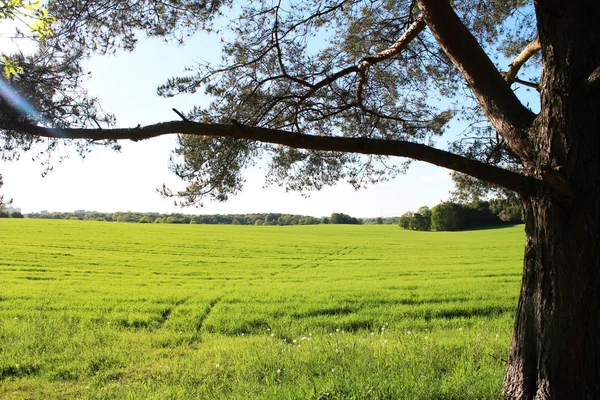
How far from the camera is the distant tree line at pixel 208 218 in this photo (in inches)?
3009

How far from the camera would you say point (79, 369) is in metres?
5.40

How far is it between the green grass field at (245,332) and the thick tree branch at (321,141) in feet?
6.39

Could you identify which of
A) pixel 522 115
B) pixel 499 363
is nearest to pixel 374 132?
pixel 522 115

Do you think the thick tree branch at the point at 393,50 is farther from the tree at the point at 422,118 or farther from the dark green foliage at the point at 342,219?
the dark green foliage at the point at 342,219

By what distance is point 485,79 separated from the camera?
3.55 metres

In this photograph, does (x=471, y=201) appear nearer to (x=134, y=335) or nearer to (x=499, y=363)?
(x=499, y=363)

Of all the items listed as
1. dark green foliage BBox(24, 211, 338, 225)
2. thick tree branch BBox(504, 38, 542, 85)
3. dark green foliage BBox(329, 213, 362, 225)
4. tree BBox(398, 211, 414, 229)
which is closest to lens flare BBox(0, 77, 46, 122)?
thick tree branch BBox(504, 38, 542, 85)

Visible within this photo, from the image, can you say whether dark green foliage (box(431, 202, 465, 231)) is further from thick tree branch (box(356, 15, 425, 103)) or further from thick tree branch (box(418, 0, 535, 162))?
thick tree branch (box(418, 0, 535, 162))

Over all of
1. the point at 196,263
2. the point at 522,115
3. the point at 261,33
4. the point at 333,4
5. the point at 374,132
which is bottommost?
the point at 196,263

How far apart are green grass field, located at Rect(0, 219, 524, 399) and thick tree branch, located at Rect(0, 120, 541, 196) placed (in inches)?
76.7

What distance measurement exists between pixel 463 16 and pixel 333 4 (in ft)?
7.30

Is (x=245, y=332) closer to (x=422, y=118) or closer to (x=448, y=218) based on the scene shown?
(x=422, y=118)

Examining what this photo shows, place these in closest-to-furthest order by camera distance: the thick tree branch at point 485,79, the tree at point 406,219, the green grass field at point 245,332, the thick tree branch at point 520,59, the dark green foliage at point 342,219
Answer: the thick tree branch at point 485,79
the green grass field at point 245,332
the thick tree branch at point 520,59
the tree at point 406,219
the dark green foliage at point 342,219

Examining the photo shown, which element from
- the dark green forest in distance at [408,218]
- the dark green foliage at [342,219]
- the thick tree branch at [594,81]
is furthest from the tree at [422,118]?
the dark green foliage at [342,219]
